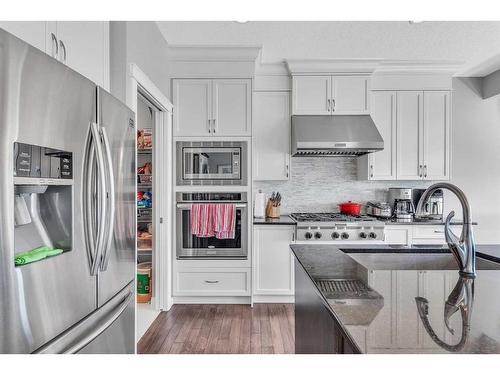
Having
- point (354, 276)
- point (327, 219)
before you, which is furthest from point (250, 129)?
point (354, 276)

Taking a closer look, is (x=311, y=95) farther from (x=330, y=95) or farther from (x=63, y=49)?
(x=63, y=49)

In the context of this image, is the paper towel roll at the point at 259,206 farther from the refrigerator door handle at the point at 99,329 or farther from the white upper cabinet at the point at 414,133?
the refrigerator door handle at the point at 99,329

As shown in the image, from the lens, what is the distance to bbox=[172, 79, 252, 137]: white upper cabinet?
3504 millimetres

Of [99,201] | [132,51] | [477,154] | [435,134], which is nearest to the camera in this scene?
[99,201]

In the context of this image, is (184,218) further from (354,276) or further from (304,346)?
Answer: (354,276)

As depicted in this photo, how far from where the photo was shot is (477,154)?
13.4ft

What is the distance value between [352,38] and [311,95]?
0.72m

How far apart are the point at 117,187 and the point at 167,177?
1.78 metres

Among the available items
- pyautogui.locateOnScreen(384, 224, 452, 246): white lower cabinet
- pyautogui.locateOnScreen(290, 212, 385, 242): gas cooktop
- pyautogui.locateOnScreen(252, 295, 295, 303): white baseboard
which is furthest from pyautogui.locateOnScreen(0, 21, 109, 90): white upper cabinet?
pyautogui.locateOnScreen(384, 224, 452, 246): white lower cabinet

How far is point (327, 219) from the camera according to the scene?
3479mm

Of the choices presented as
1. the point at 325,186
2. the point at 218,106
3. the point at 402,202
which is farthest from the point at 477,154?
the point at 218,106

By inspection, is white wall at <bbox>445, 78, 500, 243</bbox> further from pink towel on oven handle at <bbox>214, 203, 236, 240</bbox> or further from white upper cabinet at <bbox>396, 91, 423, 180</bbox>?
pink towel on oven handle at <bbox>214, 203, 236, 240</bbox>

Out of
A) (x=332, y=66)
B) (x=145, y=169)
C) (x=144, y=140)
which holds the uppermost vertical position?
(x=332, y=66)

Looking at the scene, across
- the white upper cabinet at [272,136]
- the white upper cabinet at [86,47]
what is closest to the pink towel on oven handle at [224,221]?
the white upper cabinet at [272,136]
